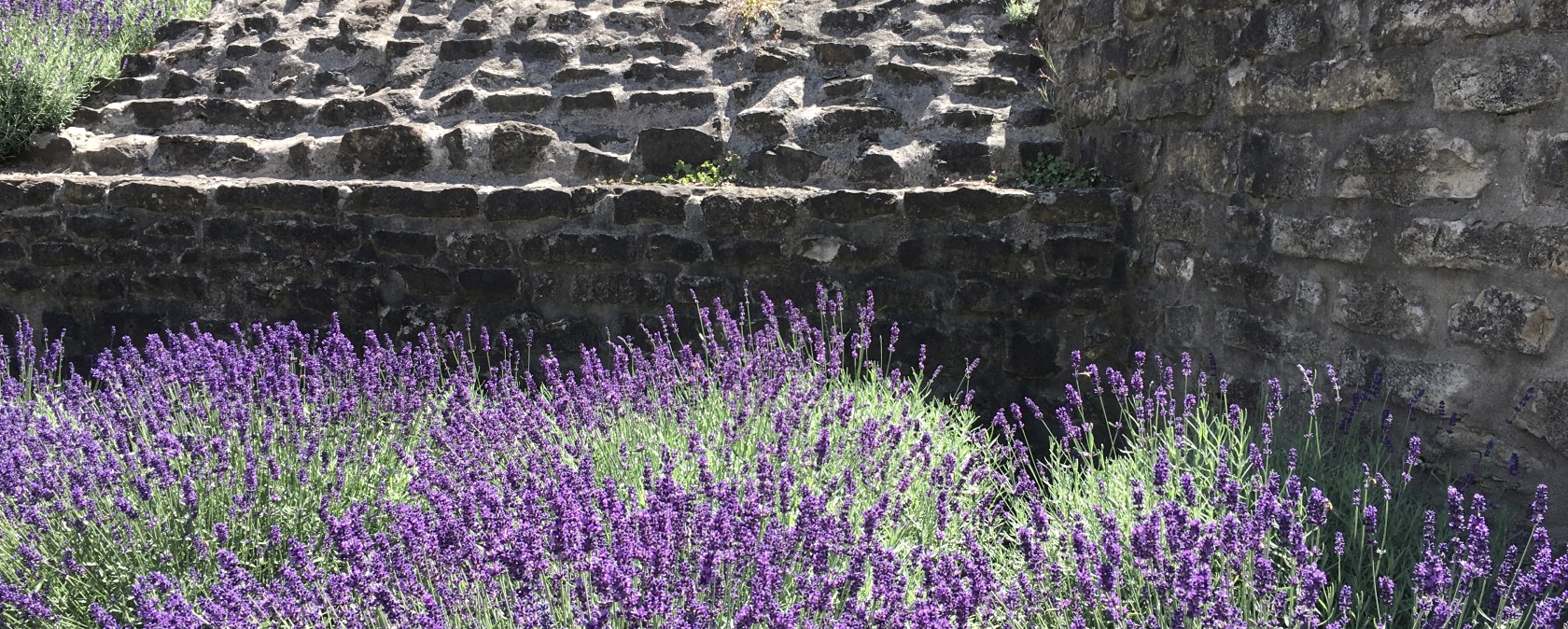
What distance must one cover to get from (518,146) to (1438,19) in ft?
11.2

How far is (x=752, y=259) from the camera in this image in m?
4.58

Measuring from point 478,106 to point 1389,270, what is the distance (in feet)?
12.0

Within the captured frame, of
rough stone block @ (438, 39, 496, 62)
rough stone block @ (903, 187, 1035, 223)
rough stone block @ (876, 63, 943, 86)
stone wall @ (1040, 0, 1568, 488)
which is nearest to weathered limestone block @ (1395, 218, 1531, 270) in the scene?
stone wall @ (1040, 0, 1568, 488)

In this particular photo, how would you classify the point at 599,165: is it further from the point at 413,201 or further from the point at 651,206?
the point at 413,201

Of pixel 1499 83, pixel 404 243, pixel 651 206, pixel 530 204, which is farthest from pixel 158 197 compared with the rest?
pixel 1499 83

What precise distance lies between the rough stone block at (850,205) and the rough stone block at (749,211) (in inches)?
3.2

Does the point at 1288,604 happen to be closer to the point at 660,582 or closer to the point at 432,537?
the point at 660,582

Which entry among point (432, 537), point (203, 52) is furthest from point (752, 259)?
point (203, 52)

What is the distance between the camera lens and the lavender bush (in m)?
2.14

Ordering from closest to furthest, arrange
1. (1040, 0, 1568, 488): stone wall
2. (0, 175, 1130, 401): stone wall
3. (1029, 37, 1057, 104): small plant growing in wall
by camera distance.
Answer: (1040, 0, 1568, 488): stone wall
(0, 175, 1130, 401): stone wall
(1029, 37, 1057, 104): small plant growing in wall

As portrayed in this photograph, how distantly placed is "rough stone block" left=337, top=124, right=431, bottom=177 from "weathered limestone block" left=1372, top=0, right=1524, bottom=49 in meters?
3.61

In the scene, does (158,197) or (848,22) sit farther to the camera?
(848,22)

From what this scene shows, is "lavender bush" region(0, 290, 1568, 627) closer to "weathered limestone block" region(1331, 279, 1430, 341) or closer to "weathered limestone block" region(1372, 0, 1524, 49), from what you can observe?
"weathered limestone block" region(1331, 279, 1430, 341)

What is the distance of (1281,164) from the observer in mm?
3434
